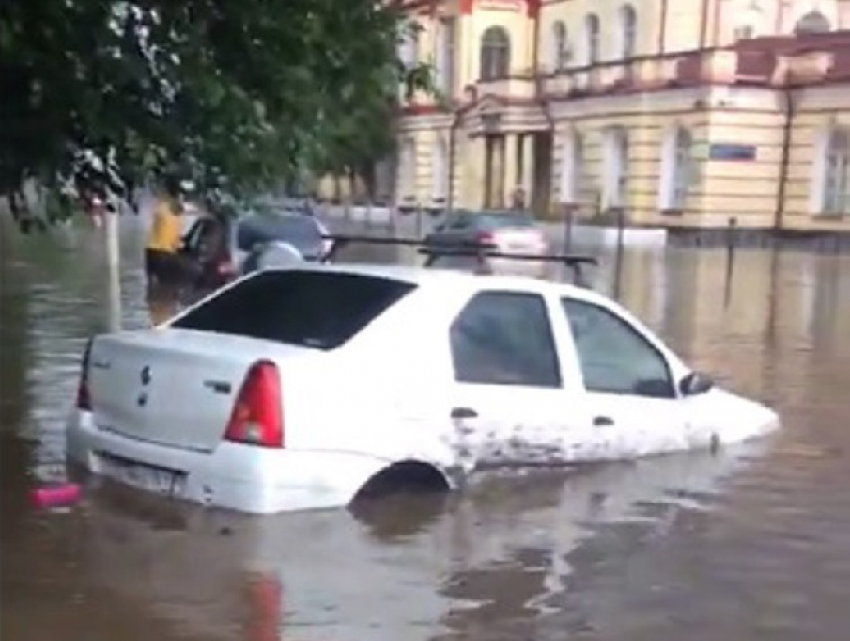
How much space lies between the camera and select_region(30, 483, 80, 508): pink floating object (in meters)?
9.52

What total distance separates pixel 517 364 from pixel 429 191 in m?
67.5

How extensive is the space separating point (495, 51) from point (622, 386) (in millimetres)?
66301

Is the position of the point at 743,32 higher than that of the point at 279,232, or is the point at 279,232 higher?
the point at 743,32

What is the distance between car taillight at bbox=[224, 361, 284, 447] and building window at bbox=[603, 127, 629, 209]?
52203 mm

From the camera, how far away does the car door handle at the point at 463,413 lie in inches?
374

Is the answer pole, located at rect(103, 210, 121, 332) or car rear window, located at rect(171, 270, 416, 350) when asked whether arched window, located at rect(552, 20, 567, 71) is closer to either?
pole, located at rect(103, 210, 121, 332)

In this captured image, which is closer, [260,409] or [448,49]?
[260,409]

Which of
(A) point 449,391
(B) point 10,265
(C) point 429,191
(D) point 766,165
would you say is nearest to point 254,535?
(A) point 449,391

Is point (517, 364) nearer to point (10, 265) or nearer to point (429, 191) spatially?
point (10, 265)

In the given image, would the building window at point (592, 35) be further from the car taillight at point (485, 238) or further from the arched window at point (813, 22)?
the car taillight at point (485, 238)

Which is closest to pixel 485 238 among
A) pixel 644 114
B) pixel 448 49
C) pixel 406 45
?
pixel 644 114

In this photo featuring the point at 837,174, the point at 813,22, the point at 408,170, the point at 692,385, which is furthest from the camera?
the point at 408,170

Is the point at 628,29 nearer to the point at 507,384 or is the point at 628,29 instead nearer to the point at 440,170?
the point at 440,170

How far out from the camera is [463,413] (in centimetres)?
955
